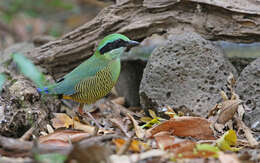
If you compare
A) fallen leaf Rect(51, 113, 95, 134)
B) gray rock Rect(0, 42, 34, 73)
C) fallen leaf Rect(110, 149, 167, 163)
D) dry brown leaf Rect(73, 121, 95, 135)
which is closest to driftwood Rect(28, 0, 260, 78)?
gray rock Rect(0, 42, 34, 73)

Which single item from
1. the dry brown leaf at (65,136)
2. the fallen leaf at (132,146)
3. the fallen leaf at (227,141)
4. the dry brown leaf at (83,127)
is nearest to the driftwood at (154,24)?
the dry brown leaf at (83,127)

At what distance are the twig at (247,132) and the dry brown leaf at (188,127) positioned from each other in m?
0.39

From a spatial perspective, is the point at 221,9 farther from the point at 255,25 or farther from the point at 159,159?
the point at 159,159

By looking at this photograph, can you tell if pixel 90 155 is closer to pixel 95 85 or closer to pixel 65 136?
pixel 65 136

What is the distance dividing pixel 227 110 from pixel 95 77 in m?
1.75

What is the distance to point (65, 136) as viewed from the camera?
14.9 feet

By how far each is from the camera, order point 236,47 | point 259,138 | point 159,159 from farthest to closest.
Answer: point 236,47 < point 259,138 < point 159,159

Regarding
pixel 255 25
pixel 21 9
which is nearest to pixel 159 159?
pixel 255 25

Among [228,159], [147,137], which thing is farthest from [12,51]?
[228,159]

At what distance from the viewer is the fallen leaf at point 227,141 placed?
407 cm

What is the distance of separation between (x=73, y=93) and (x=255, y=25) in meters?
2.57

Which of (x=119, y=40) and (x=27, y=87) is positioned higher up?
(x=119, y=40)

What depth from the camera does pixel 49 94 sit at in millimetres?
5672

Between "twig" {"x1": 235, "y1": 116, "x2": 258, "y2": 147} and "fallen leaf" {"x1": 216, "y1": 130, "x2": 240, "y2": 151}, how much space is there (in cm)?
23
